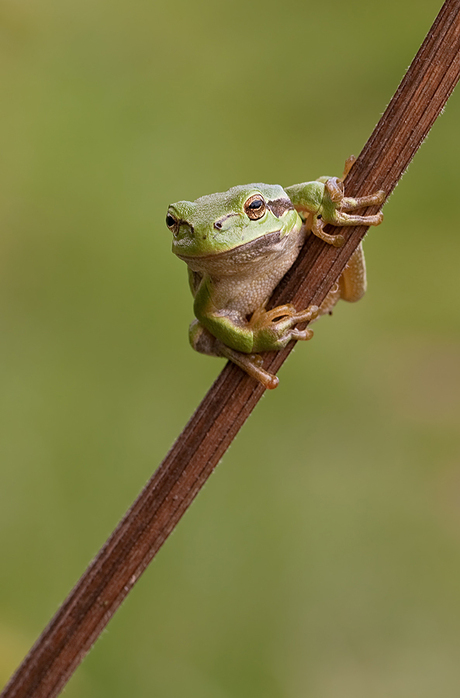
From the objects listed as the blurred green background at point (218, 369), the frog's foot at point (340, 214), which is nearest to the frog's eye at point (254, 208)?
the frog's foot at point (340, 214)

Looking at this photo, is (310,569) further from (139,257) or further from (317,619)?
(139,257)

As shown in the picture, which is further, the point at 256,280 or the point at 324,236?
the point at 256,280

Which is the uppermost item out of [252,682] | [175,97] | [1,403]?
[175,97]

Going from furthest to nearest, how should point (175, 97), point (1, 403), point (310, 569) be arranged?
1. point (175, 97)
2. point (1, 403)
3. point (310, 569)

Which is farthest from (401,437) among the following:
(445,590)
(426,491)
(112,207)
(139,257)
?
(112,207)

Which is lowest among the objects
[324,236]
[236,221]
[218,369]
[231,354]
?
[218,369]

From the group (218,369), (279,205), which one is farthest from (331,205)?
(218,369)

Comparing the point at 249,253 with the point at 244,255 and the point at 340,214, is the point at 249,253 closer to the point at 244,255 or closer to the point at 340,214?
the point at 244,255
